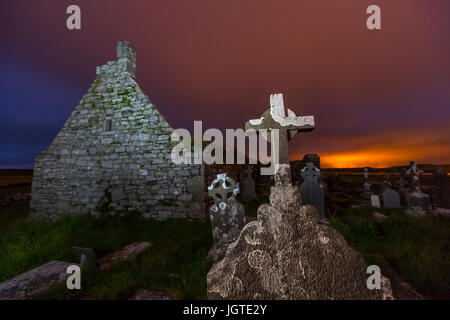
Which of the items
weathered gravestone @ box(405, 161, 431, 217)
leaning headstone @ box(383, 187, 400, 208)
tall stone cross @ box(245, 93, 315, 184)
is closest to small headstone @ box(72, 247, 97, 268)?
tall stone cross @ box(245, 93, 315, 184)

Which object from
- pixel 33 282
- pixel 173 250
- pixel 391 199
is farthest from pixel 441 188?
pixel 33 282

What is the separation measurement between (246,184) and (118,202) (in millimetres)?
5878

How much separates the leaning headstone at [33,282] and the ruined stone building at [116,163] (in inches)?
110

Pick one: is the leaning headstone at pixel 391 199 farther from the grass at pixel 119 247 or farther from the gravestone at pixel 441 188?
the grass at pixel 119 247

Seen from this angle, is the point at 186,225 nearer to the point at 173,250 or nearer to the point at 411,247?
the point at 173,250

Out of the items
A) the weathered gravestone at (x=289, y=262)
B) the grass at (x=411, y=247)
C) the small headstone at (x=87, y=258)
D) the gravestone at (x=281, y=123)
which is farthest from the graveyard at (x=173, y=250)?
the gravestone at (x=281, y=123)

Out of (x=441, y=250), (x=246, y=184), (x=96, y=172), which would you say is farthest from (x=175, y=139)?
(x=441, y=250)

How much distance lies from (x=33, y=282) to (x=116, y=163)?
409cm

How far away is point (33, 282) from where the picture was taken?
3055 millimetres

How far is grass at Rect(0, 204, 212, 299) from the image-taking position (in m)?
2.75

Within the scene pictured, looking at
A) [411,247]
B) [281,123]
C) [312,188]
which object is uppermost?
[281,123]

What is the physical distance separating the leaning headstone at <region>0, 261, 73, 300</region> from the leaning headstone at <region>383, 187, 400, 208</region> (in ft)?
31.0

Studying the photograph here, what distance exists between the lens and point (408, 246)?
3.54 metres

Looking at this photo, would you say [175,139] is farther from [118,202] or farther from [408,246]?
[408,246]
